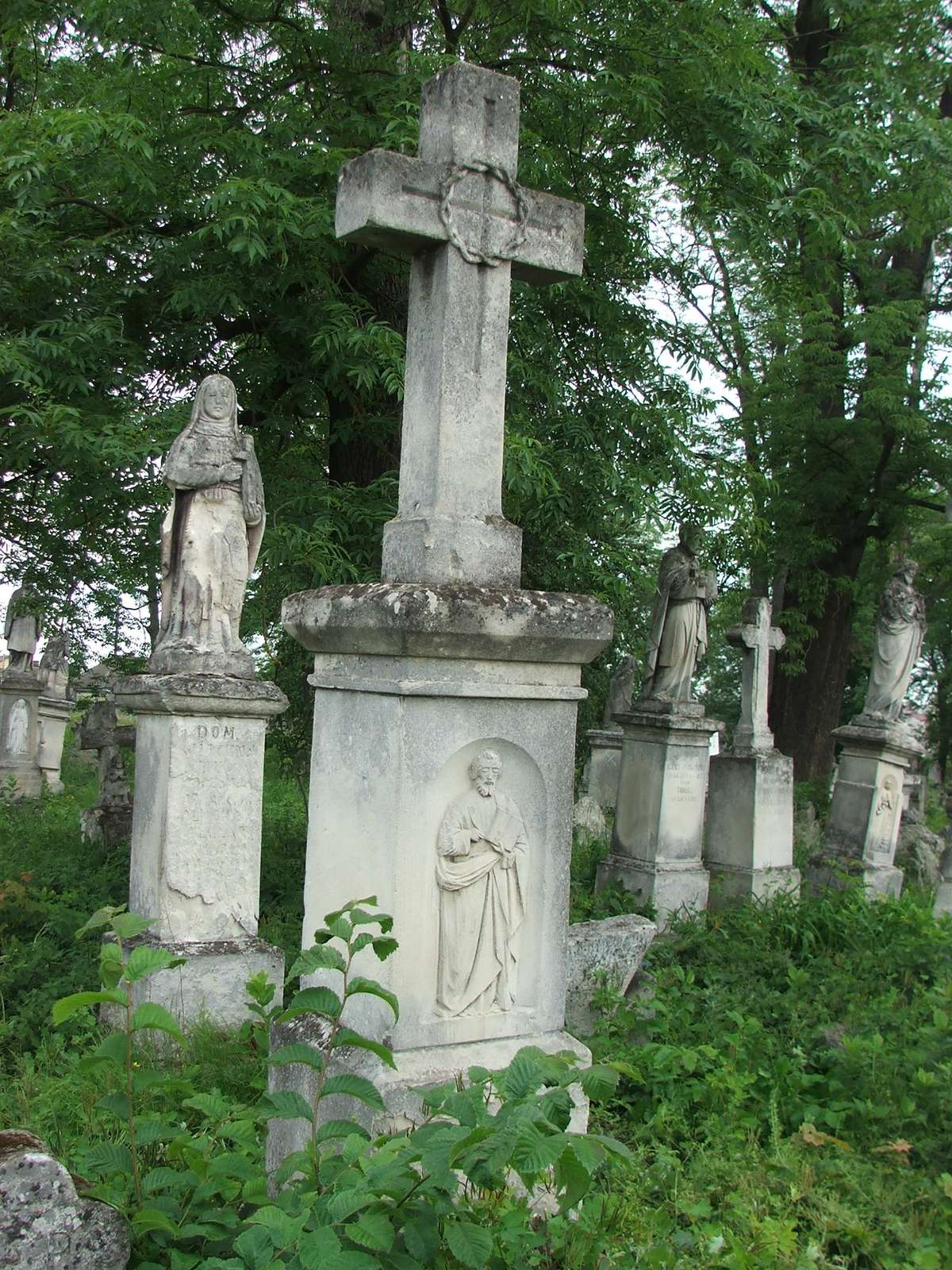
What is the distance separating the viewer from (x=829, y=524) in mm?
14766

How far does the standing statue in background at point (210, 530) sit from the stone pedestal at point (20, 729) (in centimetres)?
1008

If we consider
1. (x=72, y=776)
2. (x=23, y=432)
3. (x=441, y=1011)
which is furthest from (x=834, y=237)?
(x=72, y=776)

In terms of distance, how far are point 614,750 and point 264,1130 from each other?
11.8 metres

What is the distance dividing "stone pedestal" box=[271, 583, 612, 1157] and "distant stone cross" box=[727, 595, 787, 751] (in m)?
7.57

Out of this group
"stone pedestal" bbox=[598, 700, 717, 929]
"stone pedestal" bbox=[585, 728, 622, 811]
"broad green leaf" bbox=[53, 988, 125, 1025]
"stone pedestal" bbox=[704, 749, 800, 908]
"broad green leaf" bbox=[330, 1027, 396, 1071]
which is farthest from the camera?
"stone pedestal" bbox=[585, 728, 622, 811]

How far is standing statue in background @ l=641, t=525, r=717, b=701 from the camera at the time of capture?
9.67m

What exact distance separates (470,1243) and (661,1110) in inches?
89.3

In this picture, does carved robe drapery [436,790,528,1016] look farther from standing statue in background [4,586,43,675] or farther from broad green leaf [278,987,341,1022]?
standing statue in background [4,586,43,675]

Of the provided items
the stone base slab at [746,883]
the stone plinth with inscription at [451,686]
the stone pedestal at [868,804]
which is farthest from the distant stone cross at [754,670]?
the stone plinth with inscription at [451,686]

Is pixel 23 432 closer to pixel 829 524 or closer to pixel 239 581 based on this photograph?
pixel 239 581

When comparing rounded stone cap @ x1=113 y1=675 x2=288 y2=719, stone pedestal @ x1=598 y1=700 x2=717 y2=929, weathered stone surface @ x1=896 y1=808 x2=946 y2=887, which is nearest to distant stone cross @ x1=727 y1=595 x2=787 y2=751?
stone pedestal @ x1=598 y1=700 x2=717 y2=929

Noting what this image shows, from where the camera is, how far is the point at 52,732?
712 inches

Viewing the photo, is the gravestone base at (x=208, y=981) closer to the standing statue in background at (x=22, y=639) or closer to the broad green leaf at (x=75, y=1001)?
the broad green leaf at (x=75, y=1001)

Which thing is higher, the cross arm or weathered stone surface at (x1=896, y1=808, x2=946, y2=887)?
the cross arm
